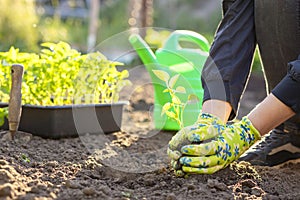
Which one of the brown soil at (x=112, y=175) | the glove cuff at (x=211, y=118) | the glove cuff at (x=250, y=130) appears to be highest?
the glove cuff at (x=211, y=118)

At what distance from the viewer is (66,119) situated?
84.8 inches

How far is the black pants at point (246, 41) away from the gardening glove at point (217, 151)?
206 millimetres

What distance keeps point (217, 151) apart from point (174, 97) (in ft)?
1.19

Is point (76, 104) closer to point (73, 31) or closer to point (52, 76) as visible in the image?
point (52, 76)

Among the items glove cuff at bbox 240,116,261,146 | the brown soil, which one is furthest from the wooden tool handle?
glove cuff at bbox 240,116,261,146

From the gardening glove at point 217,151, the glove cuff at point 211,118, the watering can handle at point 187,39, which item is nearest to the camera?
the gardening glove at point 217,151

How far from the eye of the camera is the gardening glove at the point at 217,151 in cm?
149

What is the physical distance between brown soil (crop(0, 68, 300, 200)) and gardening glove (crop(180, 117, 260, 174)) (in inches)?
1.6

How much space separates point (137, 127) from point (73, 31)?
6063mm

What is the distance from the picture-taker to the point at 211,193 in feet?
4.67

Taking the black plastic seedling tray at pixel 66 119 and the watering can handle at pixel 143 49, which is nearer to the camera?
the black plastic seedling tray at pixel 66 119

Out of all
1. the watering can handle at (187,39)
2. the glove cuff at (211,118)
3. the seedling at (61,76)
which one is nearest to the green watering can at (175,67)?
the watering can handle at (187,39)

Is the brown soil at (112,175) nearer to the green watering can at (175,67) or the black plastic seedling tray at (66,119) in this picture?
the black plastic seedling tray at (66,119)

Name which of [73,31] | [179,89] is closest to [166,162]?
[179,89]
